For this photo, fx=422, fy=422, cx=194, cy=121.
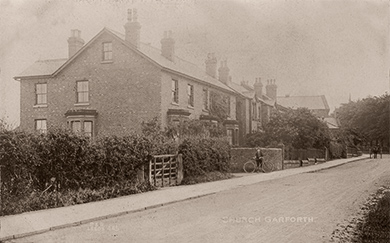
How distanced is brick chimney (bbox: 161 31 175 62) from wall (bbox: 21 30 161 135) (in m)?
4.50

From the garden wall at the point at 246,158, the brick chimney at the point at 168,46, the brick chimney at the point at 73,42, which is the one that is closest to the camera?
the garden wall at the point at 246,158

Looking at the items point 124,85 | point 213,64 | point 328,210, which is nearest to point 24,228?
point 328,210

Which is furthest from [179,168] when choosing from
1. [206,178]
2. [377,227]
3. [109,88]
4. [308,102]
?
[308,102]

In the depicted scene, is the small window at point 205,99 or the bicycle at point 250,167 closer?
the bicycle at point 250,167

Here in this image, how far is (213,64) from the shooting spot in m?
40.4

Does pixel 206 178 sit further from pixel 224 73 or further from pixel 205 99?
pixel 224 73

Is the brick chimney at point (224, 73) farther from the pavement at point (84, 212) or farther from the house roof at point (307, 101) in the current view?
the house roof at point (307, 101)

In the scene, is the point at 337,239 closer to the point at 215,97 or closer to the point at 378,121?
the point at 215,97

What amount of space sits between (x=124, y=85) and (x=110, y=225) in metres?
19.0

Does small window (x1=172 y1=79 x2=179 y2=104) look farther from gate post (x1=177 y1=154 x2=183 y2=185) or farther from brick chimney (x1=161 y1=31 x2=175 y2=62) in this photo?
gate post (x1=177 y1=154 x2=183 y2=185)

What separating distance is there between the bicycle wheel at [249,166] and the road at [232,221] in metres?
11.2

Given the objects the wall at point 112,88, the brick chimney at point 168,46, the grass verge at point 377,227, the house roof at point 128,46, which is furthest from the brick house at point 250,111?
the grass verge at point 377,227

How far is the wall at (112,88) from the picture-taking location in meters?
26.5

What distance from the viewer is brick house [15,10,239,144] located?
87.0ft
